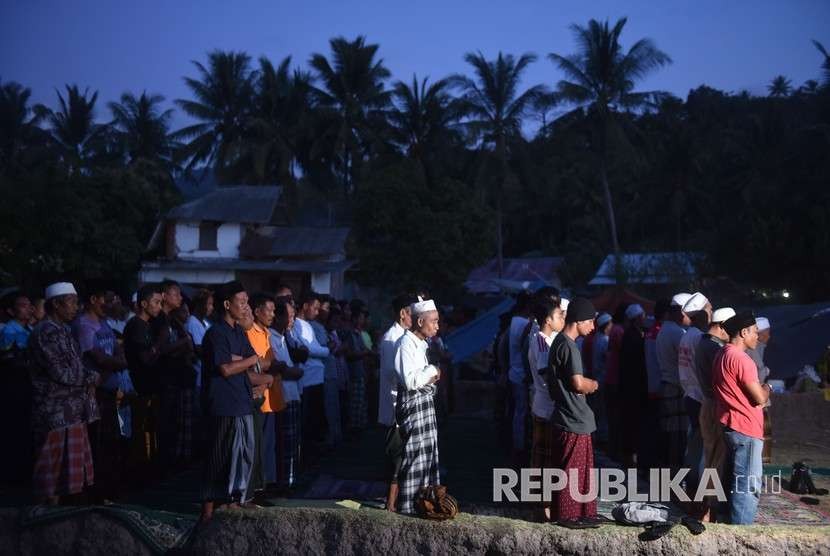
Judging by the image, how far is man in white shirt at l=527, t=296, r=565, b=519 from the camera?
5734mm

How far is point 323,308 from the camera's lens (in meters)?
10.7

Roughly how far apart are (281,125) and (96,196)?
14654mm

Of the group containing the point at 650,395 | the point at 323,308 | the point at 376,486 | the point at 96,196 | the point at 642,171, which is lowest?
the point at 376,486

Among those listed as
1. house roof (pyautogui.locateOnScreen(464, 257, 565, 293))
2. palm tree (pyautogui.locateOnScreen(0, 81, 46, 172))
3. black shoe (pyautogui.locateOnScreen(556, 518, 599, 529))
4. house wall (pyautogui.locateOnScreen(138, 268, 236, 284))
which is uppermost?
palm tree (pyautogui.locateOnScreen(0, 81, 46, 172))

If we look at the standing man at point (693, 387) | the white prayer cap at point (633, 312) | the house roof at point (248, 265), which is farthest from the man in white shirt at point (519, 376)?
the house roof at point (248, 265)

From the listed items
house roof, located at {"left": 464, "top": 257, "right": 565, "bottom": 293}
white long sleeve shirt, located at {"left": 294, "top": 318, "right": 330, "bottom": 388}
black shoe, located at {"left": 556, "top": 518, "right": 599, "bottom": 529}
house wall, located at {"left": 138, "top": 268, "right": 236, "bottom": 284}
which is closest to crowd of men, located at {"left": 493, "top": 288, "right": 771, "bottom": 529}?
black shoe, located at {"left": 556, "top": 518, "right": 599, "bottom": 529}

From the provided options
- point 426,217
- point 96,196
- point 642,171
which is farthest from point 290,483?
point 642,171

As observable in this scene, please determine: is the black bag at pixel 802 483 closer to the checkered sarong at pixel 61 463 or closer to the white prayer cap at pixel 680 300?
the white prayer cap at pixel 680 300

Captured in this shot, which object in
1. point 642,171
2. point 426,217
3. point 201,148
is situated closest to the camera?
point 426,217

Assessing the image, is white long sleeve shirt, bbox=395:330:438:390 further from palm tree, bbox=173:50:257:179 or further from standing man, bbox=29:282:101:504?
palm tree, bbox=173:50:257:179

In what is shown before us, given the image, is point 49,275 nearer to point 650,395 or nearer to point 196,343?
point 196,343

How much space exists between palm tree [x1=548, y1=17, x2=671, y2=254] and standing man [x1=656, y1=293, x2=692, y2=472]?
28776 millimetres

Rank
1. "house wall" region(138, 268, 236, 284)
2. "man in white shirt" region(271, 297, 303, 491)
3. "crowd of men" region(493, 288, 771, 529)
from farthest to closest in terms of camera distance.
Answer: "house wall" region(138, 268, 236, 284)
"man in white shirt" region(271, 297, 303, 491)
"crowd of men" region(493, 288, 771, 529)

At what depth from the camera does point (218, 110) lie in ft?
134
